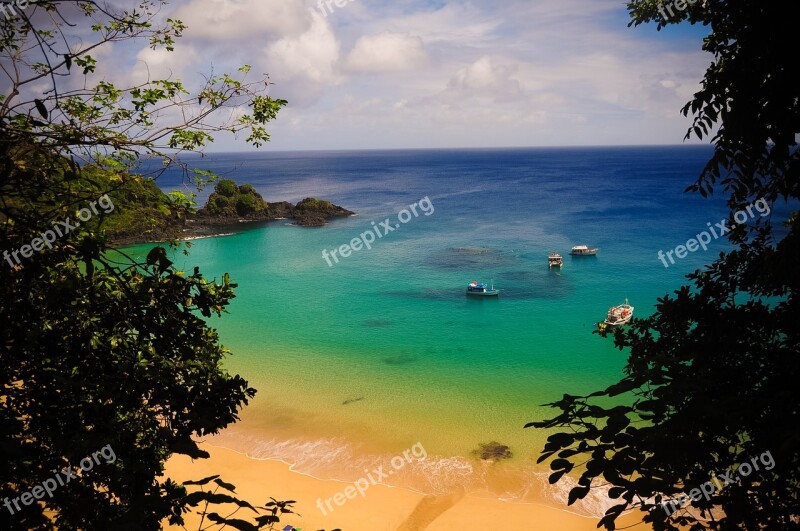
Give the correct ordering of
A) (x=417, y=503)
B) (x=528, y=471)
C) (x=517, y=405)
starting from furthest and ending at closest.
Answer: (x=517, y=405) < (x=528, y=471) < (x=417, y=503)

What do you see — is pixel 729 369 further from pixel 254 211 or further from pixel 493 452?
pixel 254 211

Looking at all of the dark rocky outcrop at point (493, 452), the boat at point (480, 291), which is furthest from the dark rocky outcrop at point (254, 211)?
the dark rocky outcrop at point (493, 452)

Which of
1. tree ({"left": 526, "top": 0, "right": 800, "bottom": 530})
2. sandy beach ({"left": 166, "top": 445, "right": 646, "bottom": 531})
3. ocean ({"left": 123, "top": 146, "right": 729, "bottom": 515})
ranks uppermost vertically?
tree ({"left": 526, "top": 0, "right": 800, "bottom": 530})

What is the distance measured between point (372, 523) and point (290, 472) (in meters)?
4.05

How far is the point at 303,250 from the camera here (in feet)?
166

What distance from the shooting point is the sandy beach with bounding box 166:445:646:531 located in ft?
45.4

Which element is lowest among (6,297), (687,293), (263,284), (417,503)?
(417,503)

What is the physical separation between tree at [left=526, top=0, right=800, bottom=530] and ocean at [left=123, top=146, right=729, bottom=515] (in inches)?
188

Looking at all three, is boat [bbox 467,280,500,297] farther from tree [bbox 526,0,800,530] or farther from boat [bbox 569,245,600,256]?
tree [bbox 526,0,800,530]

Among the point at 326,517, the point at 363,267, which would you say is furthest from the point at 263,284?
the point at 326,517

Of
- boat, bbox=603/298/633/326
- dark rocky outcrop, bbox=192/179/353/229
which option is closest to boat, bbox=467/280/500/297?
boat, bbox=603/298/633/326

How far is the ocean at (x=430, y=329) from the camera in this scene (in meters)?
18.2

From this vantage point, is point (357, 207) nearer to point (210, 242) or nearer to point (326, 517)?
point (210, 242)

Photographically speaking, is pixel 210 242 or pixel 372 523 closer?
pixel 372 523
